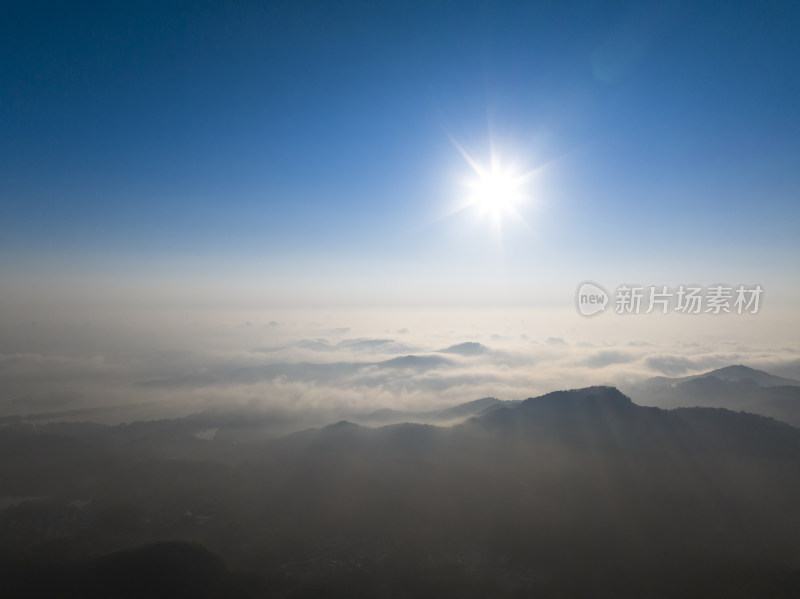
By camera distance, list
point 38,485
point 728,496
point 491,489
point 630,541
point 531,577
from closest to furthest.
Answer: point 531,577 < point 630,541 < point 728,496 < point 491,489 < point 38,485

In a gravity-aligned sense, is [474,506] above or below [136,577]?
above

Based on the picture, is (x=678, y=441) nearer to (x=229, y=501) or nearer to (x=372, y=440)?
(x=372, y=440)

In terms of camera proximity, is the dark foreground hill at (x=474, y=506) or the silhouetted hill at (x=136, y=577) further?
the dark foreground hill at (x=474, y=506)

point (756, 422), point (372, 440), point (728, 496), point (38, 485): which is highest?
point (756, 422)

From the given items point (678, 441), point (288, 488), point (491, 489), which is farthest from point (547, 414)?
point (288, 488)

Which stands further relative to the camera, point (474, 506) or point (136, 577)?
point (474, 506)

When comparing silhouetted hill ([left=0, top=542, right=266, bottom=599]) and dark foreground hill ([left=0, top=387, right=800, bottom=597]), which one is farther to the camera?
dark foreground hill ([left=0, top=387, right=800, bottom=597])

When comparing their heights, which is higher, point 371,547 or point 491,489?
point 491,489

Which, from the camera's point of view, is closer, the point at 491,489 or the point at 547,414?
the point at 491,489
